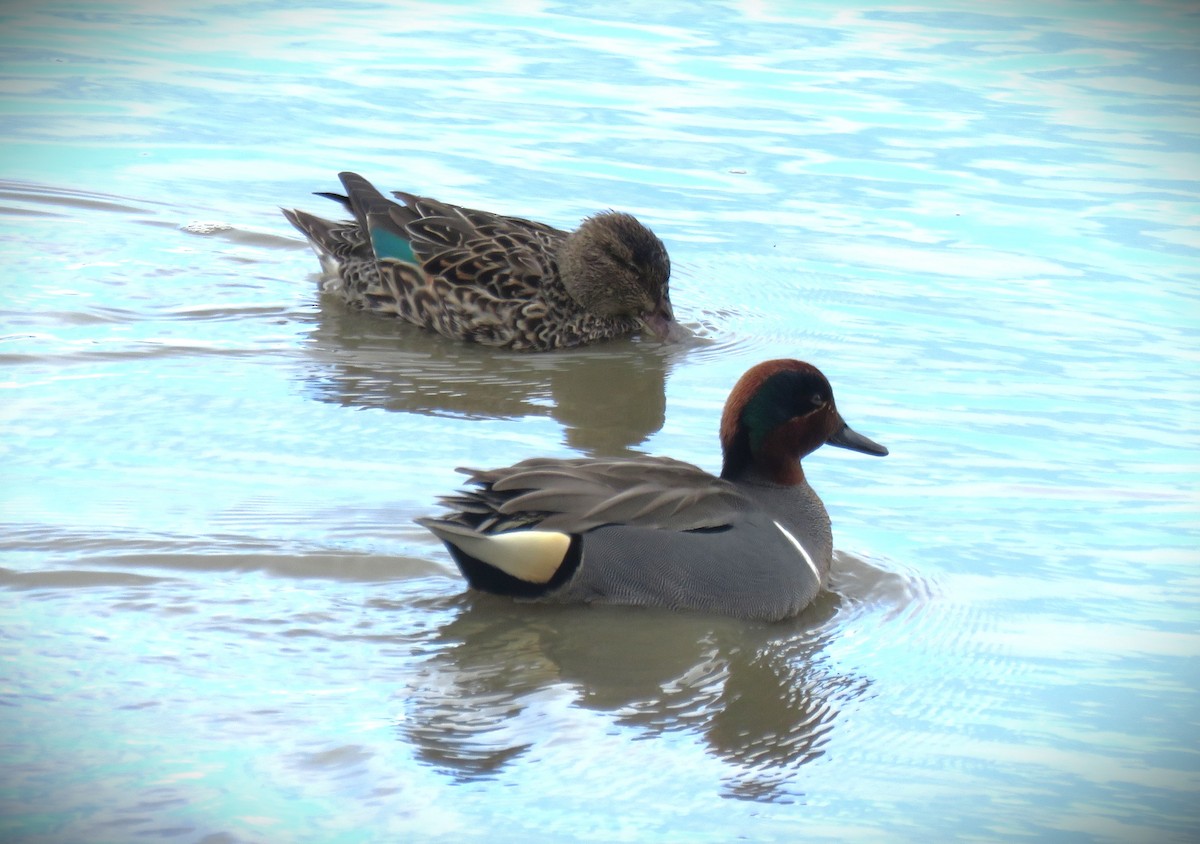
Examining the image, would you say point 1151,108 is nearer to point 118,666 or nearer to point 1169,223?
point 1169,223

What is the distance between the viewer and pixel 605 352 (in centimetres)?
883

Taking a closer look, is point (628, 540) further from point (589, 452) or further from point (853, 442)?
point (589, 452)

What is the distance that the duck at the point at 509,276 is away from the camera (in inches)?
340

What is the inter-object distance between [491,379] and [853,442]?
2.40 metres

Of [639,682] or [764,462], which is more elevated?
[764,462]

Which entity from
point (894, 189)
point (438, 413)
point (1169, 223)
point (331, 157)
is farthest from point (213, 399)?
point (1169, 223)

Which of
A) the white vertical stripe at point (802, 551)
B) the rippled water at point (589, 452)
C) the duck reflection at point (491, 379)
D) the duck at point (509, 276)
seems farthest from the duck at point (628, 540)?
the duck at point (509, 276)

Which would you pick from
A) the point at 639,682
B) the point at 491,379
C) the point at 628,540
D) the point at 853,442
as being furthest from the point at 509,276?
the point at 639,682

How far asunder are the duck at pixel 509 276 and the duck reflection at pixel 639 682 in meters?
3.23

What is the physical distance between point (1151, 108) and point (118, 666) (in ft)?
38.3

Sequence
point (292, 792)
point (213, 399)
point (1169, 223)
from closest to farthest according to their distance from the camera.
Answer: point (292, 792)
point (213, 399)
point (1169, 223)

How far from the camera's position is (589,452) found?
7.14m

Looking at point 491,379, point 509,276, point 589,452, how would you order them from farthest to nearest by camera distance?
point 509,276 < point 491,379 < point 589,452

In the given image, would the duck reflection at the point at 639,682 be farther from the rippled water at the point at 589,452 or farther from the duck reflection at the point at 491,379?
the duck reflection at the point at 491,379
